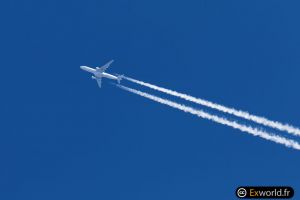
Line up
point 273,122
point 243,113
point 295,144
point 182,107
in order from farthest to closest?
point 182,107
point 243,113
point 273,122
point 295,144

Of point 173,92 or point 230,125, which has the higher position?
point 173,92

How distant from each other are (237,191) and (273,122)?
53.5 ft

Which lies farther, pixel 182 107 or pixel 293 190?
pixel 182 107

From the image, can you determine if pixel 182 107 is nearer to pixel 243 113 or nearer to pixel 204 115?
pixel 204 115

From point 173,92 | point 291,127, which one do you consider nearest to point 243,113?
point 291,127

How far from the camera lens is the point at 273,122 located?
513ft

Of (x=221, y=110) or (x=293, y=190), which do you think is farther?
(x=221, y=110)

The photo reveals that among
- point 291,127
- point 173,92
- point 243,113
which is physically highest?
point 173,92

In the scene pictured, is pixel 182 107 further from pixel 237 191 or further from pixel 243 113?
pixel 237 191

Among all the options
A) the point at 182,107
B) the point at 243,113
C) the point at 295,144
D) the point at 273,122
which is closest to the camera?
the point at 295,144

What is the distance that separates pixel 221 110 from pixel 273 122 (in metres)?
23.1

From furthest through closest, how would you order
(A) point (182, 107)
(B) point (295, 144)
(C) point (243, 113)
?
(A) point (182, 107)
(C) point (243, 113)
(B) point (295, 144)

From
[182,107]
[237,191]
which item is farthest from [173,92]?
[237,191]

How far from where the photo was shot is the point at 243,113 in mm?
168750
